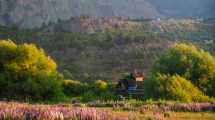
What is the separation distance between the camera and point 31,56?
4978cm

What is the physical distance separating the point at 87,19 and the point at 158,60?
140539mm

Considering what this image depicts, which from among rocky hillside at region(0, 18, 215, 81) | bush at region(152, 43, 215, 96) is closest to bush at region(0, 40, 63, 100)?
bush at region(152, 43, 215, 96)

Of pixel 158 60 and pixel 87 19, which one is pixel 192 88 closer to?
pixel 158 60

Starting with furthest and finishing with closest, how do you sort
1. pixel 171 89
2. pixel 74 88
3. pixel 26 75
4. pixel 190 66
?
pixel 74 88
pixel 26 75
pixel 190 66
pixel 171 89

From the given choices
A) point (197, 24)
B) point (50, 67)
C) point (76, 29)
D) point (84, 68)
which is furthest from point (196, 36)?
point (50, 67)

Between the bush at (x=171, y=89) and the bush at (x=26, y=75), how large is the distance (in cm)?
963

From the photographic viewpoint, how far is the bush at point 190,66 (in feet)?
150

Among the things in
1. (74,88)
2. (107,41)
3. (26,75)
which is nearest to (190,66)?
(26,75)

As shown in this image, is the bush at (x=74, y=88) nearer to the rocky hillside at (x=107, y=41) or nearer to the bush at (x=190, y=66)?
the bush at (x=190, y=66)

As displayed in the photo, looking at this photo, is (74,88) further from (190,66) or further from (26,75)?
(190,66)

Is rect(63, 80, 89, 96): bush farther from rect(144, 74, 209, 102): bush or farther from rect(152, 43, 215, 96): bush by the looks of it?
rect(144, 74, 209, 102): bush

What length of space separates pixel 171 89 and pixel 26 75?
14809 mm

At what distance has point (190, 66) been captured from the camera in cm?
4641

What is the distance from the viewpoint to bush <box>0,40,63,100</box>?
146 feet
